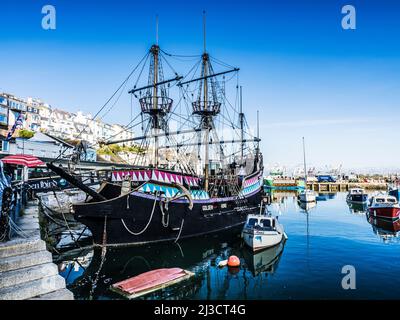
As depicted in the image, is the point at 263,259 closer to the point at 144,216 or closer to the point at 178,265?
the point at 178,265

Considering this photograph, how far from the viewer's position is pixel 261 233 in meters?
18.1

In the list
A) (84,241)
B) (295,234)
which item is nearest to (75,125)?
(84,241)

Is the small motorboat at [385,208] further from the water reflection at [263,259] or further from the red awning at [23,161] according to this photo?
the red awning at [23,161]

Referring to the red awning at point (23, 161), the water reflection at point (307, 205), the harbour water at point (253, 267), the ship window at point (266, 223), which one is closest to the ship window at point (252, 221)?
the ship window at point (266, 223)

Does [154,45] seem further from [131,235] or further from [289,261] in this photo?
[289,261]

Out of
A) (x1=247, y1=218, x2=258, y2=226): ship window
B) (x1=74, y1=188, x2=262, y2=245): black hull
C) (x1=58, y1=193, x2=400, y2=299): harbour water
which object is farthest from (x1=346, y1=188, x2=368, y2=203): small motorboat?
(x1=74, y1=188, x2=262, y2=245): black hull

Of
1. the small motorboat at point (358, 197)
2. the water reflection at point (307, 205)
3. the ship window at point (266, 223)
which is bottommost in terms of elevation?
the water reflection at point (307, 205)

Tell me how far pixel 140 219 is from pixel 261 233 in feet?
29.0

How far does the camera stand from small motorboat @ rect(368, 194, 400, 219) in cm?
2975

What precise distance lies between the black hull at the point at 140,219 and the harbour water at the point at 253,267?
0.74 metres

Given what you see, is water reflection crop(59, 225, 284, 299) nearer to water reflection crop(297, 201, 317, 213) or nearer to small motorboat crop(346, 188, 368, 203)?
water reflection crop(297, 201, 317, 213)

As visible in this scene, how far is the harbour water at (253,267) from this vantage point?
11792 mm

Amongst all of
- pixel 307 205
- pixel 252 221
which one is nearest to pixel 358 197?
pixel 307 205
